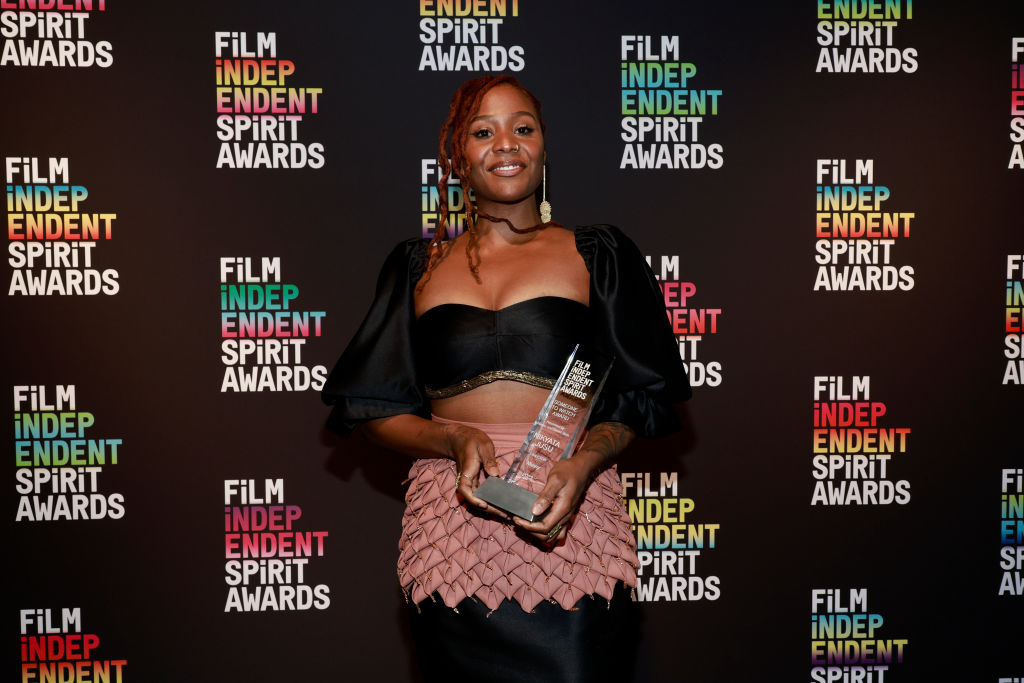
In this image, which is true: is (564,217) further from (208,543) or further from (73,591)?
(73,591)

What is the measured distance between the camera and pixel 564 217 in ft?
9.61

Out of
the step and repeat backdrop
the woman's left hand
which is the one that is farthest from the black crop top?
the step and repeat backdrop

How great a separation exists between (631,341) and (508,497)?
47 cm

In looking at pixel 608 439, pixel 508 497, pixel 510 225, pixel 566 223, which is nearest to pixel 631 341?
pixel 608 439

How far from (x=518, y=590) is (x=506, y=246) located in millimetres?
698

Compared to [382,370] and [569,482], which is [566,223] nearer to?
[382,370]

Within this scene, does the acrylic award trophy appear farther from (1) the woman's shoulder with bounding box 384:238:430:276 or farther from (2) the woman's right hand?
(1) the woman's shoulder with bounding box 384:238:430:276

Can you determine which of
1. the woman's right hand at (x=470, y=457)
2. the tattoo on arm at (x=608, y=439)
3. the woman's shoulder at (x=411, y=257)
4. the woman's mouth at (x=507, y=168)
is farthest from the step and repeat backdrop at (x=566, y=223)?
the woman's right hand at (x=470, y=457)

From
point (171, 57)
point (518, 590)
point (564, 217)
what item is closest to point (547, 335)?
point (518, 590)

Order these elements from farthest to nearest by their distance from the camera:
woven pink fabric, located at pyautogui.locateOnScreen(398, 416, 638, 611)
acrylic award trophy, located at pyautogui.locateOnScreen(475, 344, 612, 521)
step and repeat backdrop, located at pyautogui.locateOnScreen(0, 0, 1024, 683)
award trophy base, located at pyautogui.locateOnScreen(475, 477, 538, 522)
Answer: step and repeat backdrop, located at pyautogui.locateOnScreen(0, 0, 1024, 683) → woven pink fabric, located at pyautogui.locateOnScreen(398, 416, 638, 611) → acrylic award trophy, located at pyautogui.locateOnScreen(475, 344, 612, 521) → award trophy base, located at pyautogui.locateOnScreen(475, 477, 538, 522)

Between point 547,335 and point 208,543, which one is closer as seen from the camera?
point 547,335

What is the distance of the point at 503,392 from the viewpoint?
1.80m

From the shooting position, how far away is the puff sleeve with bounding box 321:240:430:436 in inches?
74.3

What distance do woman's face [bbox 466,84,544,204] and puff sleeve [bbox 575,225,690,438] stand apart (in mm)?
198
